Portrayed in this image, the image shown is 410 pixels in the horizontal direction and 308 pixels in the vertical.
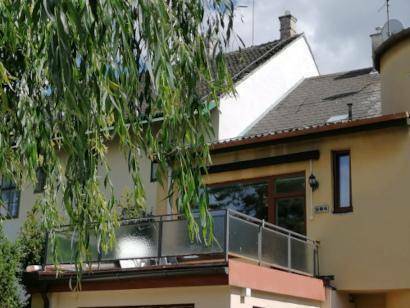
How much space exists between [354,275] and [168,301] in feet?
15.2

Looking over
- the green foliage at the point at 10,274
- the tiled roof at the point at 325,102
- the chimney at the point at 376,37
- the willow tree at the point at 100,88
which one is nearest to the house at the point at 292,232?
the tiled roof at the point at 325,102

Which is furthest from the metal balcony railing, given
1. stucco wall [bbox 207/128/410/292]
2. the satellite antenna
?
the satellite antenna

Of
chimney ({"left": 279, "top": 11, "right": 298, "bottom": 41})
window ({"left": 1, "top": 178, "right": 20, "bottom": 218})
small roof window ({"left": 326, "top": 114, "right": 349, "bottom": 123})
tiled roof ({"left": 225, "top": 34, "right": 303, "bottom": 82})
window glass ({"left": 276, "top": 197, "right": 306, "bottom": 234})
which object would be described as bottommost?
window glass ({"left": 276, "top": 197, "right": 306, "bottom": 234})

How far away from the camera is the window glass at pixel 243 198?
17670 millimetres

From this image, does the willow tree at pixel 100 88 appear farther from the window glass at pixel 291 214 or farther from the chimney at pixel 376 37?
the chimney at pixel 376 37

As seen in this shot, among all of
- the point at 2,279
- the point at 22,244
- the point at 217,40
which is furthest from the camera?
the point at 22,244

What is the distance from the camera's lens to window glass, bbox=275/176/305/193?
17.3m

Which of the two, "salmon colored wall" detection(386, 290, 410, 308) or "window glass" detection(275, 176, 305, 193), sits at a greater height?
"window glass" detection(275, 176, 305, 193)

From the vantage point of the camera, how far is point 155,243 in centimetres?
1427

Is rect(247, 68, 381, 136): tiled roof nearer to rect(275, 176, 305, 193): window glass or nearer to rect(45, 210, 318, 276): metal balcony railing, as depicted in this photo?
rect(275, 176, 305, 193): window glass

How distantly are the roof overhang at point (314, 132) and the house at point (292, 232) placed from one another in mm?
25

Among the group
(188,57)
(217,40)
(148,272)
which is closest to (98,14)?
(188,57)

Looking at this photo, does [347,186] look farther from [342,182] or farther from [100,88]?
[100,88]

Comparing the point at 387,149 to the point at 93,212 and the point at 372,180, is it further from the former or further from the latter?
the point at 93,212
